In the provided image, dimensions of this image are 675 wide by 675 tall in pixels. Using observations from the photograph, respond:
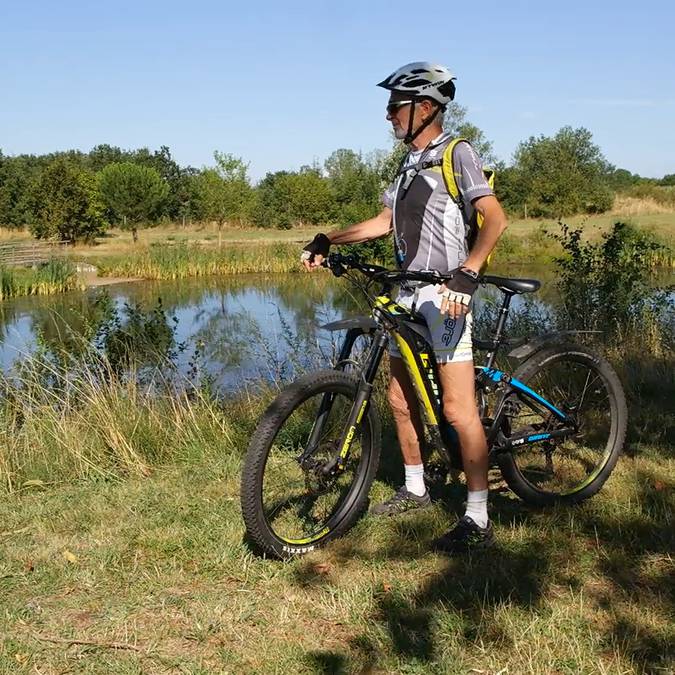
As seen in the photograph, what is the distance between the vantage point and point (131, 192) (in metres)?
50.5

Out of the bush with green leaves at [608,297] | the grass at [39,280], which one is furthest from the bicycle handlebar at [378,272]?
the grass at [39,280]

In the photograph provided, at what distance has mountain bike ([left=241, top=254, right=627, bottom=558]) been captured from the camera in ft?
10.8

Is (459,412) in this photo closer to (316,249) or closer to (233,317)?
(316,249)

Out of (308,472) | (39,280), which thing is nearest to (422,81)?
(308,472)

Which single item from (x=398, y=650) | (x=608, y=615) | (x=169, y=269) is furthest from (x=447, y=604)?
(x=169, y=269)

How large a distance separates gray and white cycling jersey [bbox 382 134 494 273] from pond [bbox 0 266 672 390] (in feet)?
10.9

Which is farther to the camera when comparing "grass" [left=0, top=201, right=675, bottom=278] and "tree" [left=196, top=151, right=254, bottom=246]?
"tree" [left=196, top=151, right=254, bottom=246]

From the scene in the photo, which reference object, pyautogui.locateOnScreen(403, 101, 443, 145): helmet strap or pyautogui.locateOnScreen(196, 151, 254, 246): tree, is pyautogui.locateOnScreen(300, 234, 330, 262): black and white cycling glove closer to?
pyautogui.locateOnScreen(403, 101, 443, 145): helmet strap

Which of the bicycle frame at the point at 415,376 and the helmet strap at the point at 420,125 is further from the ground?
the helmet strap at the point at 420,125

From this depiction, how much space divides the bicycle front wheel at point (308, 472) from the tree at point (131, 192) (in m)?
48.3

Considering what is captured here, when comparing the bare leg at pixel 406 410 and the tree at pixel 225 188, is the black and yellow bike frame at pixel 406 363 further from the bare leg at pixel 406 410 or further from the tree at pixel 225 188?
the tree at pixel 225 188

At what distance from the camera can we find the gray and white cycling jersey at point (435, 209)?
3.15 metres

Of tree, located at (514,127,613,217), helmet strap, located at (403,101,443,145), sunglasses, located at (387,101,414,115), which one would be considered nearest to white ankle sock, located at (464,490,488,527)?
helmet strap, located at (403,101,443,145)

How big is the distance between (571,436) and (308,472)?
1.55 m
